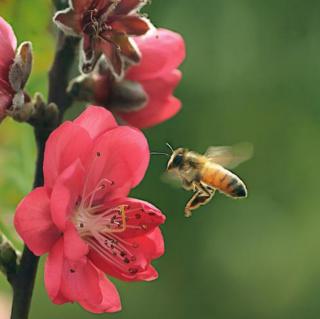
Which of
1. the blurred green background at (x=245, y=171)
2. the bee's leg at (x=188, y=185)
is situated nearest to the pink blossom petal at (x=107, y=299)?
the bee's leg at (x=188, y=185)

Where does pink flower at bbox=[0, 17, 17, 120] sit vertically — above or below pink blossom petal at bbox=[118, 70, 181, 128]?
above

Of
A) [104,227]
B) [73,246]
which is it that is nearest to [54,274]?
[73,246]

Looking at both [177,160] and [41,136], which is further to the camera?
[177,160]

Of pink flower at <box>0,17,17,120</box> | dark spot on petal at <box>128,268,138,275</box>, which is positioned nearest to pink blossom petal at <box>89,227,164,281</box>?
dark spot on petal at <box>128,268,138,275</box>

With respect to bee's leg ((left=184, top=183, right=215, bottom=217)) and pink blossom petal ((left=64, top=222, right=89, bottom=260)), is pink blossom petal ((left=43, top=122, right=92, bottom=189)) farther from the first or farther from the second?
bee's leg ((left=184, top=183, right=215, bottom=217))

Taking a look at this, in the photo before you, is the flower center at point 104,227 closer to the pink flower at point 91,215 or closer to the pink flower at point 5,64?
the pink flower at point 91,215

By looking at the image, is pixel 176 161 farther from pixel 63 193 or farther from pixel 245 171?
pixel 245 171
